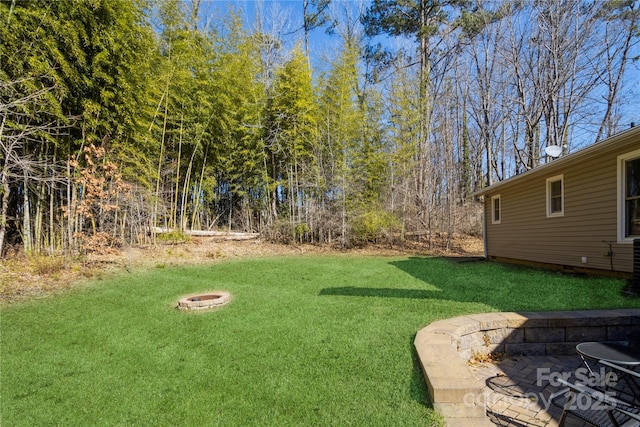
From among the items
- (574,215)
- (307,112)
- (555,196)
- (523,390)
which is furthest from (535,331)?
(307,112)

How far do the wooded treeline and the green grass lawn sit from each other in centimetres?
231

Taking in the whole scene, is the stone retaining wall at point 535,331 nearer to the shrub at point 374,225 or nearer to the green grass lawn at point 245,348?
the green grass lawn at point 245,348

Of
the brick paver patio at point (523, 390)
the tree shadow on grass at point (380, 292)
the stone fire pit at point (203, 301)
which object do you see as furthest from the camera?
the tree shadow on grass at point (380, 292)

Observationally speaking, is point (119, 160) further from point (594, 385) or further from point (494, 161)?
point (494, 161)

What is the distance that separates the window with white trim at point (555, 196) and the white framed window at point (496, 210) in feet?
5.43

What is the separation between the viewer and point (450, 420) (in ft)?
4.85

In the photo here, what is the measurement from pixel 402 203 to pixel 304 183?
2.92 meters

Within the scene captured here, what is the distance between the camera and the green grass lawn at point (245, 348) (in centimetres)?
162

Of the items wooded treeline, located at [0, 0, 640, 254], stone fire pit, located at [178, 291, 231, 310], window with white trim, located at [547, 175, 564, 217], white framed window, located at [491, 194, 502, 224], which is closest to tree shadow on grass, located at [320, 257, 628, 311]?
window with white trim, located at [547, 175, 564, 217]

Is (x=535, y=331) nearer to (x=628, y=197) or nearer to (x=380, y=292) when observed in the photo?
(x=380, y=292)

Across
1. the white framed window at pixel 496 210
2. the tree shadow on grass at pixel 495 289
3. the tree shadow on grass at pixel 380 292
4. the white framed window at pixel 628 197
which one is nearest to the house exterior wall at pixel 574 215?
the white framed window at pixel 628 197

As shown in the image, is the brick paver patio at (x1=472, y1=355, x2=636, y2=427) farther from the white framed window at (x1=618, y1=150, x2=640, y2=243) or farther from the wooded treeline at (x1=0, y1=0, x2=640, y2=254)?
the wooded treeline at (x1=0, y1=0, x2=640, y2=254)

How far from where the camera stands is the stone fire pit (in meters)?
3.29

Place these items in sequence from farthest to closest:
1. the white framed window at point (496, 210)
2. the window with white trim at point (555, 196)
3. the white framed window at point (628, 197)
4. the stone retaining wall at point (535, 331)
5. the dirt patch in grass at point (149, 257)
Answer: the white framed window at point (496, 210), the window with white trim at point (555, 196), the dirt patch in grass at point (149, 257), the white framed window at point (628, 197), the stone retaining wall at point (535, 331)
